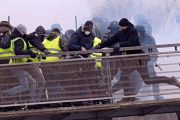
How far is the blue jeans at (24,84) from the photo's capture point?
11492 mm

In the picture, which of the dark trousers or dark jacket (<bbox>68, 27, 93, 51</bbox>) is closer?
the dark trousers

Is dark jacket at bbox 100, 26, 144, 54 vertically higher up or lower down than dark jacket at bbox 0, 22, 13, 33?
lower down

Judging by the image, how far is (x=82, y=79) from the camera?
11508 mm

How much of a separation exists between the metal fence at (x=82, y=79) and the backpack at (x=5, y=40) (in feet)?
1.78

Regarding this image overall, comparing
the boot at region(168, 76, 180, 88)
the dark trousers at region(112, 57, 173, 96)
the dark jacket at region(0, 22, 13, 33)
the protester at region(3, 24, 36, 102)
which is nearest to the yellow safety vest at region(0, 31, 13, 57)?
the protester at region(3, 24, 36, 102)

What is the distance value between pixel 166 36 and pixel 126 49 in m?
17.5

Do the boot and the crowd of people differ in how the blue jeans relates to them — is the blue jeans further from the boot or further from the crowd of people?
the boot

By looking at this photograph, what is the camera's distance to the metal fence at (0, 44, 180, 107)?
11.5 meters

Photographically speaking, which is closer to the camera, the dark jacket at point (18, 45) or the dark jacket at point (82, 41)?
the dark jacket at point (18, 45)

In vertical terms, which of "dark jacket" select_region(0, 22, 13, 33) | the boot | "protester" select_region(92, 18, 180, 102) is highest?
"dark jacket" select_region(0, 22, 13, 33)

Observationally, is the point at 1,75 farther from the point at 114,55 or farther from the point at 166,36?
the point at 166,36

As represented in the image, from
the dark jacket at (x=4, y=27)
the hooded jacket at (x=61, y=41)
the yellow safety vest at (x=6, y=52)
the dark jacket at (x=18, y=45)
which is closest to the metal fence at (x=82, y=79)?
the dark jacket at (x=18, y=45)

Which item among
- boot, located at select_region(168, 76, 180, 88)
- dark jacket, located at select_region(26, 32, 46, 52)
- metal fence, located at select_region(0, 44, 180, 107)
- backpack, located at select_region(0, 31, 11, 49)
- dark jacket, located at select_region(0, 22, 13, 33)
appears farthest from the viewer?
dark jacket, located at select_region(0, 22, 13, 33)

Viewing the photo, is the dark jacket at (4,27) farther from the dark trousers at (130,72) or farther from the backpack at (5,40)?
the dark trousers at (130,72)
